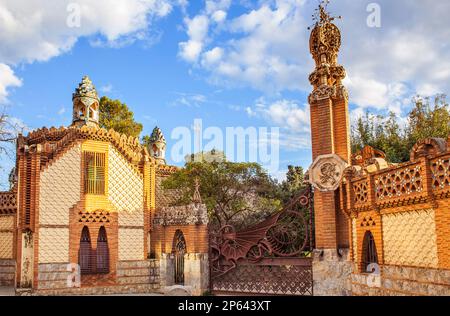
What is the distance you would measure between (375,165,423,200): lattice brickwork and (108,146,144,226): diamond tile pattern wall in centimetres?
1064

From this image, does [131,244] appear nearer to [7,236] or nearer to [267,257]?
[7,236]

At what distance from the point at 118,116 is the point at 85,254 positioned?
1600 centimetres

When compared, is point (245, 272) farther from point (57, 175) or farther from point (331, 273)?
point (57, 175)

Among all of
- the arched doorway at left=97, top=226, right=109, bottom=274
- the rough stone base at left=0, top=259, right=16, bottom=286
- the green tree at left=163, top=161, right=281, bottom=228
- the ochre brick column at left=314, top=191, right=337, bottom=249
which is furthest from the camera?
the green tree at left=163, top=161, right=281, bottom=228

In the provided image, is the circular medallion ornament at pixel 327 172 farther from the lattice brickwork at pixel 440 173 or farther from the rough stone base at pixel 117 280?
the rough stone base at pixel 117 280

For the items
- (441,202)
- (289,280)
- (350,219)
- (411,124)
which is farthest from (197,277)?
(411,124)

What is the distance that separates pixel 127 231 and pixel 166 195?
18.4 feet

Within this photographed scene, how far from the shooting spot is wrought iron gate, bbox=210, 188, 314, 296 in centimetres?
1347

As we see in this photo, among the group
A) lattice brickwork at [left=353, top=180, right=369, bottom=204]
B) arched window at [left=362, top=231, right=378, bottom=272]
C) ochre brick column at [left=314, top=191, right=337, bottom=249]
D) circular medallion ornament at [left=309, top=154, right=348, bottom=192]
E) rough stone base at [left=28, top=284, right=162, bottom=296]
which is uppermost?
circular medallion ornament at [left=309, top=154, right=348, bottom=192]

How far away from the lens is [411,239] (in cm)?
909

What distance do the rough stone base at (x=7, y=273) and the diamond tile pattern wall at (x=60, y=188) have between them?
4010 mm

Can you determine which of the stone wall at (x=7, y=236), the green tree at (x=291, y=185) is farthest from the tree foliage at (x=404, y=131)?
the stone wall at (x=7, y=236)

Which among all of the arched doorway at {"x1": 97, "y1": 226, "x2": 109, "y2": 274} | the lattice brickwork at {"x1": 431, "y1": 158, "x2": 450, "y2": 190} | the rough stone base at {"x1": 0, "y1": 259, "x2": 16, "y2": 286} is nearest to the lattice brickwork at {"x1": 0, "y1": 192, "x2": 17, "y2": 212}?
the rough stone base at {"x1": 0, "y1": 259, "x2": 16, "y2": 286}

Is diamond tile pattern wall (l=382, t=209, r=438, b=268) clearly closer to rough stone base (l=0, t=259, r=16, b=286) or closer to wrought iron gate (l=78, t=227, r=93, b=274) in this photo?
wrought iron gate (l=78, t=227, r=93, b=274)
